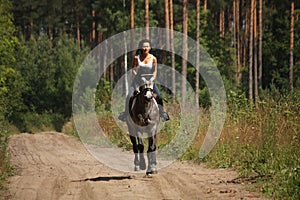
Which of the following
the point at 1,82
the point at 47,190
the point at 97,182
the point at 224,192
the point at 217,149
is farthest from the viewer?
the point at 1,82

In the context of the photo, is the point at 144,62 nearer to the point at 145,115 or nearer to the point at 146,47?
the point at 146,47

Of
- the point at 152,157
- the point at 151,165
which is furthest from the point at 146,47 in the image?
the point at 151,165

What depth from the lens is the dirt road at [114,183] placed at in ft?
32.9

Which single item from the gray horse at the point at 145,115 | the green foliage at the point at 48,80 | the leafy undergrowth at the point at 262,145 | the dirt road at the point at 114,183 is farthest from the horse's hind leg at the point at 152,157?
the green foliage at the point at 48,80

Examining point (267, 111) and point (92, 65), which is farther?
point (92, 65)

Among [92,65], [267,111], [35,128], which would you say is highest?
[267,111]

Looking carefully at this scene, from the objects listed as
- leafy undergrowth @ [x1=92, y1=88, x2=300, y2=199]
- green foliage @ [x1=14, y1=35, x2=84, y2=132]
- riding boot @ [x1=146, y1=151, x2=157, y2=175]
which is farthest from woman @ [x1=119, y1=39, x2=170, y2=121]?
green foliage @ [x1=14, y1=35, x2=84, y2=132]

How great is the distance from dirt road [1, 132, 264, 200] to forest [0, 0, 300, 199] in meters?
0.58

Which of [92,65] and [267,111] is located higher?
[267,111]

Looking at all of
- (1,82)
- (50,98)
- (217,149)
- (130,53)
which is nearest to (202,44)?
(130,53)

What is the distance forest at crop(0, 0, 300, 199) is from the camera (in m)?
12.3

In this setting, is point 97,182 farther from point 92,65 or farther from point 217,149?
point 92,65

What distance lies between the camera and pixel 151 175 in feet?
40.2

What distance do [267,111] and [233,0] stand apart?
44382mm
